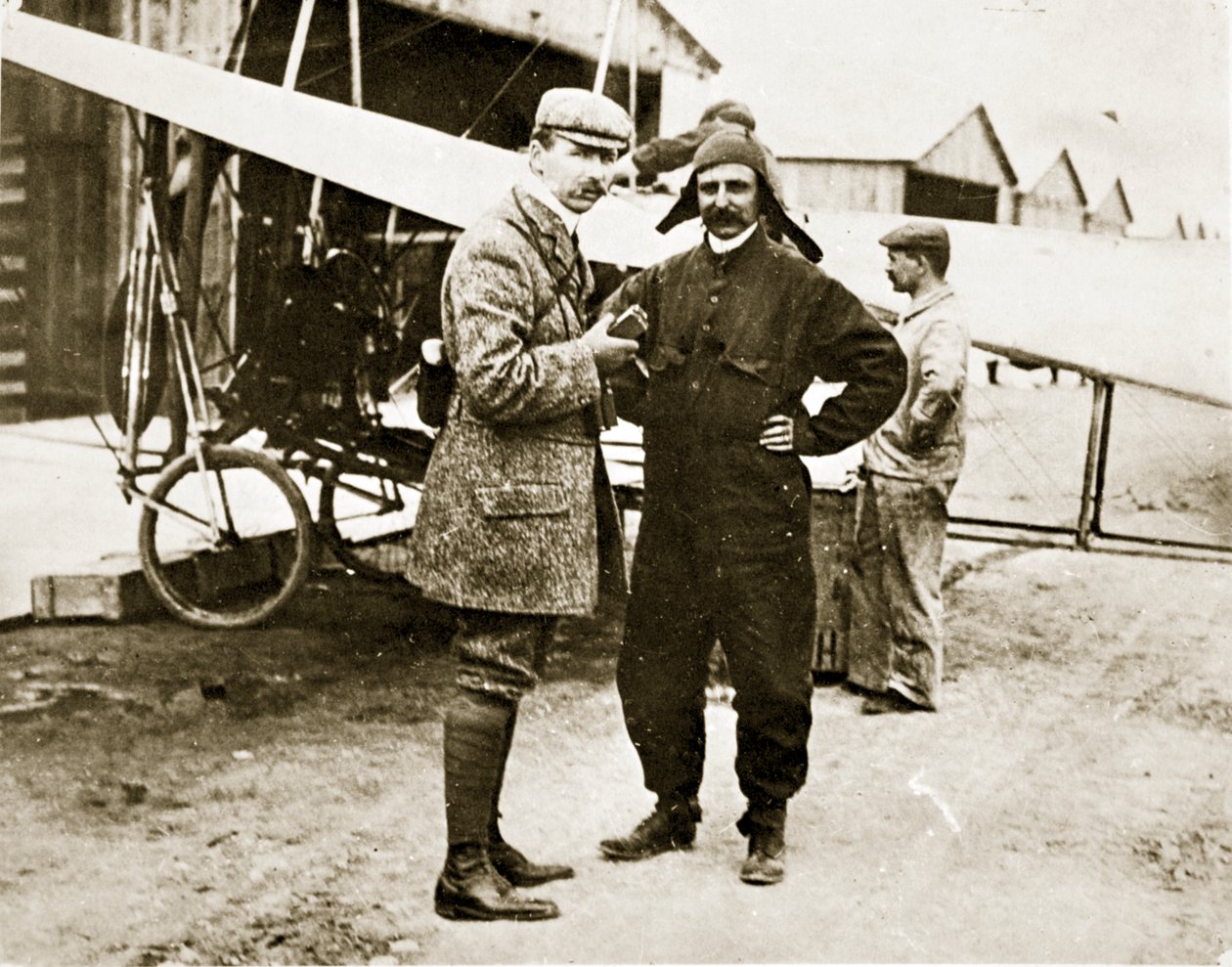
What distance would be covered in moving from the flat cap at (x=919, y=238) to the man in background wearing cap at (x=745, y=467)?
145 cm

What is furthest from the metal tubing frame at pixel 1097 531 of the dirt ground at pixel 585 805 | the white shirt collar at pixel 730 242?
the white shirt collar at pixel 730 242

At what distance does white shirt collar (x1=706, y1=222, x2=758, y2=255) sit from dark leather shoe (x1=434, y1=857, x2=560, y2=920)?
1.72m

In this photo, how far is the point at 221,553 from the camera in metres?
5.96

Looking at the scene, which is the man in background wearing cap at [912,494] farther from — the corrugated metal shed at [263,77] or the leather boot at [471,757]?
the leather boot at [471,757]

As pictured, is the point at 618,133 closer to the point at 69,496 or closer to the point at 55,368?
the point at 69,496

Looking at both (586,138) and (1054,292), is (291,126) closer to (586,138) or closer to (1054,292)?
(586,138)

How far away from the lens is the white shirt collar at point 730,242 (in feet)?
11.0

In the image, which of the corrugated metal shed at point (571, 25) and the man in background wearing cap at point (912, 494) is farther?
the corrugated metal shed at point (571, 25)

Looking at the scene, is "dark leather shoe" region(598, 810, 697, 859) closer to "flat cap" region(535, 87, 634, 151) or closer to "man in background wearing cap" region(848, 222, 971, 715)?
"man in background wearing cap" region(848, 222, 971, 715)

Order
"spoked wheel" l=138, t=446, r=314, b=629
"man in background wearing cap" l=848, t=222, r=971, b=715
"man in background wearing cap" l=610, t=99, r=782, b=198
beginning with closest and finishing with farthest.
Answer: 1. "man in background wearing cap" l=848, t=222, r=971, b=715
2. "man in background wearing cap" l=610, t=99, r=782, b=198
3. "spoked wheel" l=138, t=446, r=314, b=629

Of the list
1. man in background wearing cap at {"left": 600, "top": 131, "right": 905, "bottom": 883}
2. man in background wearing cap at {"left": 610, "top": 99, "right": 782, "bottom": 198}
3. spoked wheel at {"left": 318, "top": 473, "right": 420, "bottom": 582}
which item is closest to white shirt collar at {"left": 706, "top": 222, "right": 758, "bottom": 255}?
Answer: man in background wearing cap at {"left": 600, "top": 131, "right": 905, "bottom": 883}

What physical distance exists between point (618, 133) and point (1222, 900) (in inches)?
102

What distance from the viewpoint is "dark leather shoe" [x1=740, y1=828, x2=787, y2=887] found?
3363mm

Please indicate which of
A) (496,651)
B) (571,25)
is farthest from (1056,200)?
(496,651)
